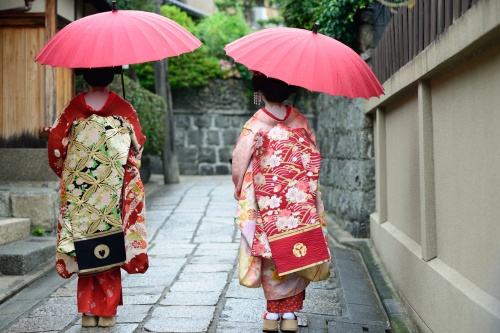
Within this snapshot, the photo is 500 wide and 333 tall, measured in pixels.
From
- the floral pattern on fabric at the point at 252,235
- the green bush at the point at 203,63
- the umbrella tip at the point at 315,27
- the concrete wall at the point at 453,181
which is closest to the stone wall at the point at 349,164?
the concrete wall at the point at 453,181

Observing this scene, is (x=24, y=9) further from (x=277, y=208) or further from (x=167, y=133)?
(x=167, y=133)

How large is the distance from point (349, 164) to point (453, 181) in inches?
171

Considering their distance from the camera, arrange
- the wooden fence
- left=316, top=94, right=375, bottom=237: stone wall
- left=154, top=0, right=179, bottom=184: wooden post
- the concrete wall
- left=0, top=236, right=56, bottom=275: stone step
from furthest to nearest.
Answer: left=154, top=0, right=179, bottom=184: wooden post
left=316, top=94, right=375, bottom=237: stone wall
left=0, top=236, right=56, bottom=275: stone step
the wooden fence
the concrete wall

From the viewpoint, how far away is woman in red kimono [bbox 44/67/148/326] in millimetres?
4535

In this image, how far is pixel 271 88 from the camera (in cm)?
452

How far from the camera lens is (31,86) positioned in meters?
7.89

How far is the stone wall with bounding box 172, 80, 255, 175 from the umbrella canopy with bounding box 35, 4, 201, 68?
488 inches

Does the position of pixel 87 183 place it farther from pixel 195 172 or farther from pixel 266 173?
pixel 195 172

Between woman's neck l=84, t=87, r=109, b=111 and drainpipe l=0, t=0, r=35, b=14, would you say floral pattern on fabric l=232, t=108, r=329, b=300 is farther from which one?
drainpipe l=0, t=0, r=35, b=14

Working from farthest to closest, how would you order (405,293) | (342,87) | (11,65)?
1. (11,65)
2. (405,293)
3. (342,87)

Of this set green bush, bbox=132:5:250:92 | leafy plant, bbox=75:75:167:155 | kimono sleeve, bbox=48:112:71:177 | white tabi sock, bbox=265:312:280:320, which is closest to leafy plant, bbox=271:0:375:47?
leafy plant, bbox=75:75:167:155

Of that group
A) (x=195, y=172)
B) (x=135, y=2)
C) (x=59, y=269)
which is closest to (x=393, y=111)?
(x=59, y=269)

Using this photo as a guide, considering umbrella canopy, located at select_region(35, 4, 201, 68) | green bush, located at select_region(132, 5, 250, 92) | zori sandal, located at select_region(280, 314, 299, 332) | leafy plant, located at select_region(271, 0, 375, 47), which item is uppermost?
green bush, located at select_region(132, 5, 250, 92)

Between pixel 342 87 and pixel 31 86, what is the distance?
15.6ft
